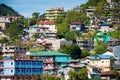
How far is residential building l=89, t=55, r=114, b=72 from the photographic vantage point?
115 feet

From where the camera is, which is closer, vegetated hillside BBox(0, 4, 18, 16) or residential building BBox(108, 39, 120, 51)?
residential building BBox(108, 39, 120, 51)

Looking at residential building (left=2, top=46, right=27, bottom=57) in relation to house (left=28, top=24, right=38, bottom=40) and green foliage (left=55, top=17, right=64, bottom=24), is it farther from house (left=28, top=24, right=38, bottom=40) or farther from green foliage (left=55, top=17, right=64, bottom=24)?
green foliage (left=55, top=17, right=64, bottom=24)

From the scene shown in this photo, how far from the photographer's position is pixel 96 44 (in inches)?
1603

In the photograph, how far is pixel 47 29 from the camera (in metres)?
47.9

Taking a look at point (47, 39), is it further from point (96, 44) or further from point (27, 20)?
point (27, 20)

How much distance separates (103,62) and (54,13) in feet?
52.6

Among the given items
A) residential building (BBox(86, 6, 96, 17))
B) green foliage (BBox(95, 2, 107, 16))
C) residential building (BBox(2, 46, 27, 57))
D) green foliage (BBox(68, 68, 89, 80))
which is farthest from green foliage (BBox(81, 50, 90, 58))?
green foliage (BBox(68, 68, 89, 80))

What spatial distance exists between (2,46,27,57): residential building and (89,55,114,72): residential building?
487cm

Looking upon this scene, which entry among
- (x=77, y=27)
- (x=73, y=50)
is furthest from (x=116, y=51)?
(x=77, y=27)

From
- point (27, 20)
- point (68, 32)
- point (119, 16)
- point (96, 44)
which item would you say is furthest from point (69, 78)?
point (27, 20)

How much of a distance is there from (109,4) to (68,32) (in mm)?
5616

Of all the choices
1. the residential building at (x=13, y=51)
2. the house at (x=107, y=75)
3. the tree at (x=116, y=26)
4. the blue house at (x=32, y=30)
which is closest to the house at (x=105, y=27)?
the tree at (x=116, y=26)

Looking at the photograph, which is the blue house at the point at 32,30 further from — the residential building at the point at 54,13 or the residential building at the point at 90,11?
the residential building at the point at 90,11

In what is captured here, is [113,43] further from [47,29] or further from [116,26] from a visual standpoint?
[47,29]
